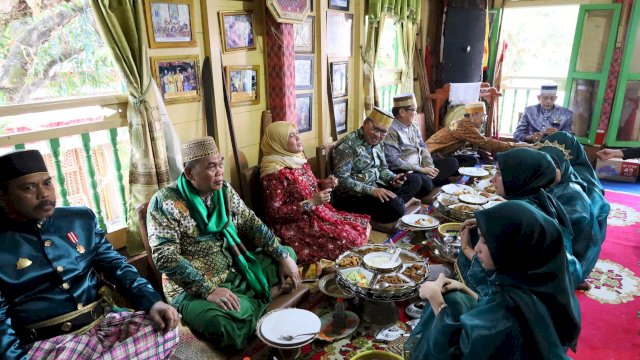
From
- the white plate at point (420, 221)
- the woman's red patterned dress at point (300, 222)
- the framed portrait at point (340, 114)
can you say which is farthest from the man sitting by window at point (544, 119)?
the woman's red patterned dress at point (300, 222)

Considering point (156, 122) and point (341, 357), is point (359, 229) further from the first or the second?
point (156, 122)

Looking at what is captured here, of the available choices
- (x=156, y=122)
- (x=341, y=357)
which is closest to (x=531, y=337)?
(x=341, y=357)

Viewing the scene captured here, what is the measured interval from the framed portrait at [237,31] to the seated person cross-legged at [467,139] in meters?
2.40

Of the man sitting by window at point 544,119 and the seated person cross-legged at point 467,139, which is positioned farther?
the man sitting by window at point 544,119

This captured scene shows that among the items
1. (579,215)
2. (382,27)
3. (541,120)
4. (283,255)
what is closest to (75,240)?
(283,255)

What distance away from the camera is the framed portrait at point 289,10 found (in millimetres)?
2908

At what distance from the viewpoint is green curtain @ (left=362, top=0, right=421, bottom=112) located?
14.1ft

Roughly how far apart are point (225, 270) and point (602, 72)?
5.29 meters

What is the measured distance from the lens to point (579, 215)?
2312 mm

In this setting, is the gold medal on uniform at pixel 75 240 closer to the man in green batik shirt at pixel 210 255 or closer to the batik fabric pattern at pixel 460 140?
the man in green batik shirt at pixel 210 255

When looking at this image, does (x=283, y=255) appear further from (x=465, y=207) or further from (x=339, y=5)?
(x=339, y=5)

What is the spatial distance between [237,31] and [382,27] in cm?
205

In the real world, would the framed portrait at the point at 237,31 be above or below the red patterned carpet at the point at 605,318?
above

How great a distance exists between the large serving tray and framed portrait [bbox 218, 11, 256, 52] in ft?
5.44
